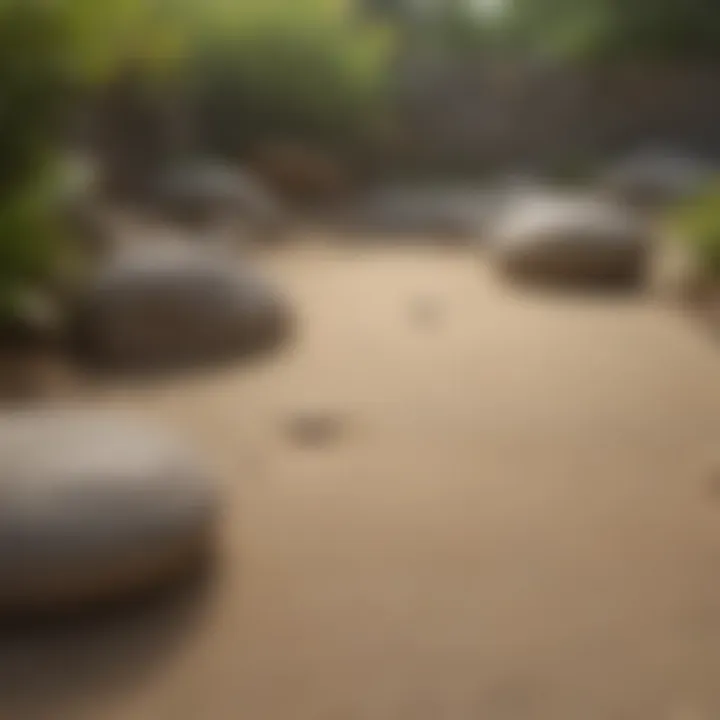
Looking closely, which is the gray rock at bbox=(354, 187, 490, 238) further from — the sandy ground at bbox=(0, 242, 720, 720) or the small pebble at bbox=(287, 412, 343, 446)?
the small pebble at bbox=(287, 412, 343, 446)

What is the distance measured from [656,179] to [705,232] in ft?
11.7

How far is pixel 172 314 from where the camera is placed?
4.59 meters

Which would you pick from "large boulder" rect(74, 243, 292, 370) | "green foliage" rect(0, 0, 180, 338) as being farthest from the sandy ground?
"green foliage" rect(0, 0, 180, 338)

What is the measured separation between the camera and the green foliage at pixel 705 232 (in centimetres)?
564

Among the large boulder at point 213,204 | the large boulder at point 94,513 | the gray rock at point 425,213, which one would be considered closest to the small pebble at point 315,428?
the large boulder at point 94,513

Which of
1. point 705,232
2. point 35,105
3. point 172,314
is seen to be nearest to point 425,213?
point 705,232

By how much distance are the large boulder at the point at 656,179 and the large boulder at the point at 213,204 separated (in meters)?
2.74

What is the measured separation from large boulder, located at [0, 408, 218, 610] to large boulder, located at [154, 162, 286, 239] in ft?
14.9

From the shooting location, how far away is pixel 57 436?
8.98 ft

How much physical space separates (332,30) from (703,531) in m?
7.01

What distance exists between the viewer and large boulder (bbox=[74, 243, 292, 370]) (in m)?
4.45

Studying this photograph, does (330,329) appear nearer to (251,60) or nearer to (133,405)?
(133,405)

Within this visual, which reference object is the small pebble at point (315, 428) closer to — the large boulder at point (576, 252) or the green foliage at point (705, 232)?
the large boulder at point (576, 252)

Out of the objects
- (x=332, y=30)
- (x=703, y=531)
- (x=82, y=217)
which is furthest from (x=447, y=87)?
(x=703, y=531)
